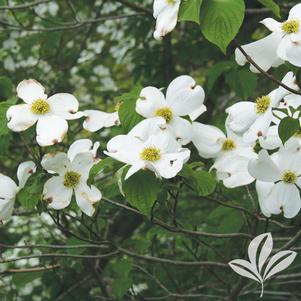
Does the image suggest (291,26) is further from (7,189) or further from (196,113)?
(7,189)

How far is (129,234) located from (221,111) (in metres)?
0.73

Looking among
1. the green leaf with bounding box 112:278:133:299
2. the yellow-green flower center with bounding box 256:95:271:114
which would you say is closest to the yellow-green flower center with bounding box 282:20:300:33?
the yellow-green flower center with bounding box 256:95:271:114

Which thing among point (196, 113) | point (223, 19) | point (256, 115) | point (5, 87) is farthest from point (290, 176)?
point (5, 87)

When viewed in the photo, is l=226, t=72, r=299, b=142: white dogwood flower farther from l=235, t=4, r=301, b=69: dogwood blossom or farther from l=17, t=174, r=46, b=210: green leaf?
l=17, t=174, r=46, b=210: green leaf

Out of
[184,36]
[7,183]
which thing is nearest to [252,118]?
[7,183]

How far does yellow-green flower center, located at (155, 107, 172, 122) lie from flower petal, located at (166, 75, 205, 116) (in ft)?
0.04

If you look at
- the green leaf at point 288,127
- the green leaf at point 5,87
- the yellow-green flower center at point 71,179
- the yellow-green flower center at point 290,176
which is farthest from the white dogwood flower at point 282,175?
the green leaf at point 5,87

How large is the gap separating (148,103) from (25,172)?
1.03ft

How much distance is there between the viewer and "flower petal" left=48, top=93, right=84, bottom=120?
134 cm

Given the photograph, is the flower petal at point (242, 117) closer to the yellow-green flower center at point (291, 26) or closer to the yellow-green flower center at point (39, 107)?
the yellow-green flower center at point (291, 26)

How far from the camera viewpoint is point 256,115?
1.25m

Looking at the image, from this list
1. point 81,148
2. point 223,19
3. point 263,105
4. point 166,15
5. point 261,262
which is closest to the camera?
point 223,19

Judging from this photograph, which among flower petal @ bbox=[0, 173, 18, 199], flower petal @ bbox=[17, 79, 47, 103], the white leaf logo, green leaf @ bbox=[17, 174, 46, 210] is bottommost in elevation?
the white leaf logo

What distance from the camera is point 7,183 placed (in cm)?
141
